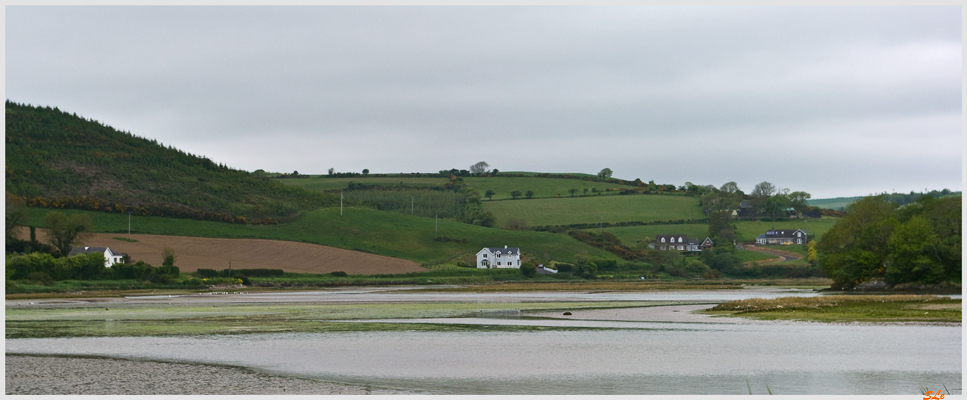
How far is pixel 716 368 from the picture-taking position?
24.3 m

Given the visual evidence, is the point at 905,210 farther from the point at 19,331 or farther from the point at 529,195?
the point at 529,195

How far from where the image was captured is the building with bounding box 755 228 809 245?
164 metres

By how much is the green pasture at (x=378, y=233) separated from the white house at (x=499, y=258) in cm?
229

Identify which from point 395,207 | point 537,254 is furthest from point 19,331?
point 395,207

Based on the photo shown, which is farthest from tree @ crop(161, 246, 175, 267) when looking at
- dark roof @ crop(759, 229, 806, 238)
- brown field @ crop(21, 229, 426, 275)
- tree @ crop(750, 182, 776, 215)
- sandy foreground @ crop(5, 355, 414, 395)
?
tree @ crop(750, 182, 776, 215)

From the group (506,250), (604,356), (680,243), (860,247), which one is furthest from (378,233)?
(604,356)

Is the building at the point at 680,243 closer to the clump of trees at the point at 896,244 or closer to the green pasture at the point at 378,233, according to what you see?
the green pasture at the point at 378,233

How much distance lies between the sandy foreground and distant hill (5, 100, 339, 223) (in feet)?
390

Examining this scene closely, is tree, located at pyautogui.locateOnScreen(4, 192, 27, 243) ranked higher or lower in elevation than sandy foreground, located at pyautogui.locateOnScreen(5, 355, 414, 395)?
higher

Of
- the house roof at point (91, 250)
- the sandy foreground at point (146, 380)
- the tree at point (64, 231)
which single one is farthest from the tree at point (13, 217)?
the sandy foreground at point (146, 380)

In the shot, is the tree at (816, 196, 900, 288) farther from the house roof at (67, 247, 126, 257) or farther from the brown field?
the house roof at (67, 247, 126, 257)

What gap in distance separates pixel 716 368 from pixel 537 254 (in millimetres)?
116875

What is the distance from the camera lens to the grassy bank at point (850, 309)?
4006cm

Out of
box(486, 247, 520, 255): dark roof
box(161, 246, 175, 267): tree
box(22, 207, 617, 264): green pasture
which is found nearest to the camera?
box(161, 246, 175, 267): tree
